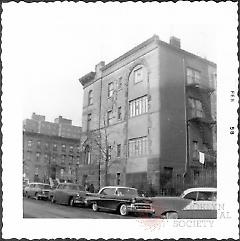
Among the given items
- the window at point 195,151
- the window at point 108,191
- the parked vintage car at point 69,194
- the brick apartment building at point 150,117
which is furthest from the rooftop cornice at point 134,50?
the parked vintage car at point 69,194

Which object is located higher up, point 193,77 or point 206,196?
point 193,77

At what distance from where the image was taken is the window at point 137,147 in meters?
12.9

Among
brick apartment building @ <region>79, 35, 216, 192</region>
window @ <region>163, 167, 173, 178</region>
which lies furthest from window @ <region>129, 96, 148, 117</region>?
window @ <region>163, 167, 173, 178</region>

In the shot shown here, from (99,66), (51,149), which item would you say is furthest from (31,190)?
(99,66)

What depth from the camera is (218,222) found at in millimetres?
11641

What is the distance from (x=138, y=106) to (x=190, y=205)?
2723 millimetres

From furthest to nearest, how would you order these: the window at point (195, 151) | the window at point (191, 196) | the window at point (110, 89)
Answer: the window at point (110, 89)
the window at point (195, 151)
the window at point (191, 196)

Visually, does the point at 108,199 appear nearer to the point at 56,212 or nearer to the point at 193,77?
the point at 56,212

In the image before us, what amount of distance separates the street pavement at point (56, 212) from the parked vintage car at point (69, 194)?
0.36 metres

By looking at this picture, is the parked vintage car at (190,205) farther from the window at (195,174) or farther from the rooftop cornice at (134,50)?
the rooftop cornice at (134,50)

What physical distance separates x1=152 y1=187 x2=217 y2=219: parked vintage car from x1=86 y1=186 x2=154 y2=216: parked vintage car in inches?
11.4

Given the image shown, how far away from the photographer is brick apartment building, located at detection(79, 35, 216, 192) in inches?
500

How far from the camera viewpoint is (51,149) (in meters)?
13.3

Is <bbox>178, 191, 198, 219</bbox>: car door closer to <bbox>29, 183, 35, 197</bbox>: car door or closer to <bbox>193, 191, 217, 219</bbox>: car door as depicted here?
<bbox>193, 191, 217, 219</bbox>: car door
